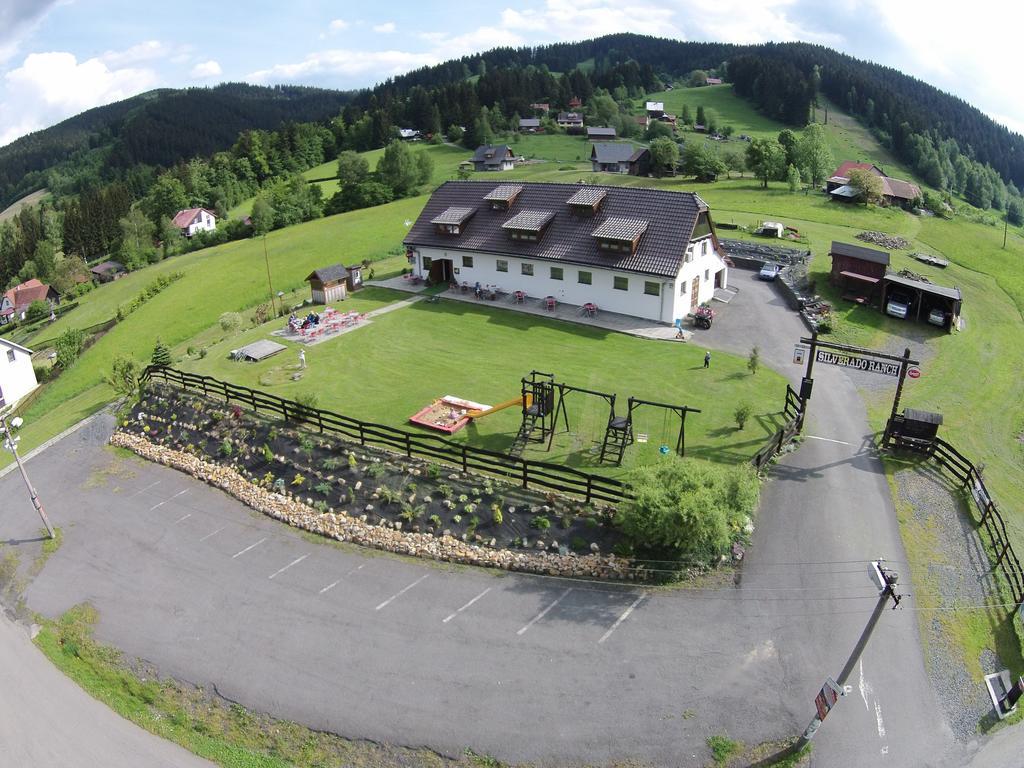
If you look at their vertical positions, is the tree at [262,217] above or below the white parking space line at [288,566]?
above

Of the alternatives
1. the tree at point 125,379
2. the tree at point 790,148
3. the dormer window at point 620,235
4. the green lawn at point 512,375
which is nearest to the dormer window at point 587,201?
the dormer window at point 620,235

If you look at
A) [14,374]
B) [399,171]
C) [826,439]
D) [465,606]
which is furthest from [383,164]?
[465,606]

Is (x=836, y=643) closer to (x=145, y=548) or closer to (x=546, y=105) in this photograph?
(x=145, y=548)

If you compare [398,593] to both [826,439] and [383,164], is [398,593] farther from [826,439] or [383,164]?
[383,164]

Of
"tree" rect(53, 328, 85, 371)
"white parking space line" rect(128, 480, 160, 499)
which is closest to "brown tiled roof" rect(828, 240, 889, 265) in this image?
"white parking space line" rect(128, 480, 160, 499)

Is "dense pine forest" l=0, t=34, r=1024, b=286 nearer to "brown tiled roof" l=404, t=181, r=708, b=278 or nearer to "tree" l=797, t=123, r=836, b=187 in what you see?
"brown tiled roof" l=404, t=181, r=708, b=278

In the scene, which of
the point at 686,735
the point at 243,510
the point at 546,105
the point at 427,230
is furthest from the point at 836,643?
the point at 546,105

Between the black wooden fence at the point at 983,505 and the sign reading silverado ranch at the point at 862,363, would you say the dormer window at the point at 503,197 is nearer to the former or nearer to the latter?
the sign reading silverado ranch at the point at 862,363
